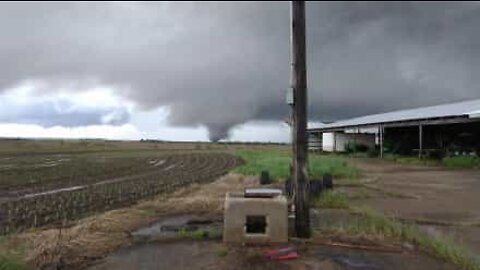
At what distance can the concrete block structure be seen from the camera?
8.41 m

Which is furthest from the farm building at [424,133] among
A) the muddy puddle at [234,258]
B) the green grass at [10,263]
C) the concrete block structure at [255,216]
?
the green grass at [10,263]

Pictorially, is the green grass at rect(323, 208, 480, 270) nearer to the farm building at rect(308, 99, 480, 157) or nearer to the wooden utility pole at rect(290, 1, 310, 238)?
the wooden utility pole at rect(290, 1, 310, 238)

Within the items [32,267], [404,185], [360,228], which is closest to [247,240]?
[360,228]

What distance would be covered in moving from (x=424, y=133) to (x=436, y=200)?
85.5 feet

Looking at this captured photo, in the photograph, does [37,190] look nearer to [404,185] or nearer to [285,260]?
[404,185]

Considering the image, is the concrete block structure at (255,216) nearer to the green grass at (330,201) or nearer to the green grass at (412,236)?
the green grass at (412,236)

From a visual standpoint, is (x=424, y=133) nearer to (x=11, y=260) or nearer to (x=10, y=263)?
(x=11, y=260)

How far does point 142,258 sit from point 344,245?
280 cm

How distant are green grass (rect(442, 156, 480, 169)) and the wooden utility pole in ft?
67.5

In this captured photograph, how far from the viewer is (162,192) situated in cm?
1781

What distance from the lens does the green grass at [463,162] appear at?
27375 millimetres

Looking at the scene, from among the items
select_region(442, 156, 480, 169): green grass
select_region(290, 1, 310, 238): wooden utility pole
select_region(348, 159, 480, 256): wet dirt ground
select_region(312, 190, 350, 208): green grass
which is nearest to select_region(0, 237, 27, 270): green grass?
select_region(290, 1, 310, 238): wooden utility pole

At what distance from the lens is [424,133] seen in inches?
1563

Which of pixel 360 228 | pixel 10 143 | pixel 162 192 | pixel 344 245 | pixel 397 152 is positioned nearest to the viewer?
pixel 344 245
